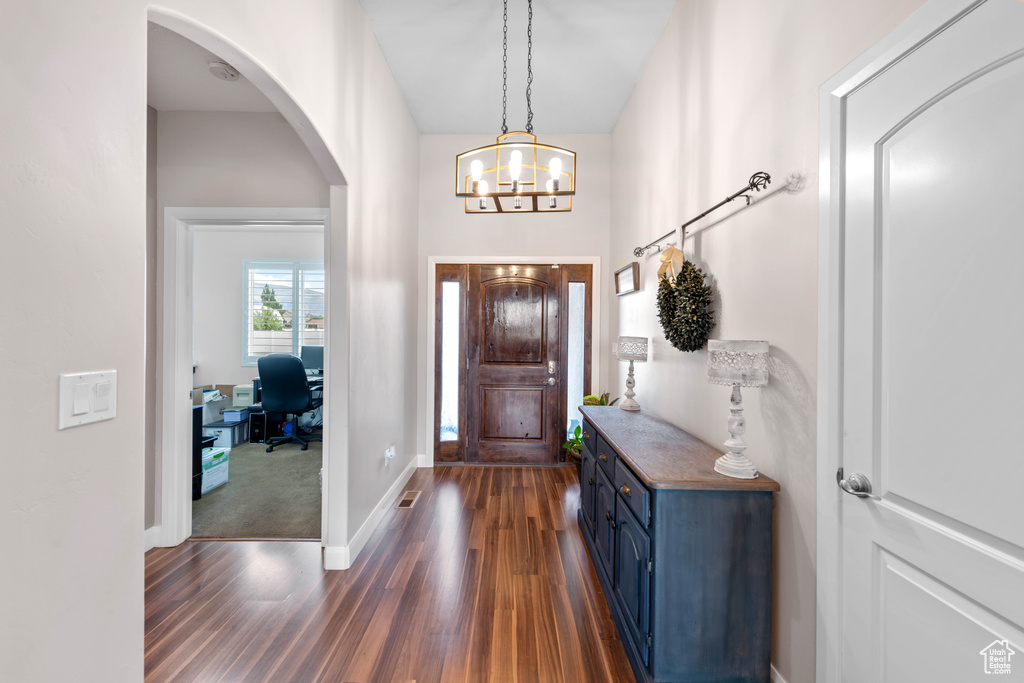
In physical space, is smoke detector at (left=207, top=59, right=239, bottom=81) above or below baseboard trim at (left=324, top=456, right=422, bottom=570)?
above

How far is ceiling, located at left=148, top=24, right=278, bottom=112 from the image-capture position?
7.40 feet

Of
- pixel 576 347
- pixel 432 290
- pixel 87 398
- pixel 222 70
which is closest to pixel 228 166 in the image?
pixel 222 70

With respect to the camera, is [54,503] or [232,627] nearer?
[54,503]

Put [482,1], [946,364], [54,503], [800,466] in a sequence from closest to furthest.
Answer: [54,503]
[946,364]
[800,466]
[482,1]

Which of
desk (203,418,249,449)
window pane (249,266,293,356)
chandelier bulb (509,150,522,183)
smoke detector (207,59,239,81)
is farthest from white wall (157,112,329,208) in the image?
window pane (249,266,293,356)

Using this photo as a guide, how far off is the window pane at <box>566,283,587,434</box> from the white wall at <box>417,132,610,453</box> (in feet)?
0.48

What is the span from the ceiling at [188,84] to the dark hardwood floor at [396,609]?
2.70m

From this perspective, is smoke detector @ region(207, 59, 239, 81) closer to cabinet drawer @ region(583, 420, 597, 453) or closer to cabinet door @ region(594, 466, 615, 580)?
cabinet drawer @ region(583, 420, 597, 453)

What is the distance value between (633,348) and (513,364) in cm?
162

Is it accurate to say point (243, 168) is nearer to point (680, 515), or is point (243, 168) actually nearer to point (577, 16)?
point (577, 16)

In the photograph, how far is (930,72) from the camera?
1.07 metres

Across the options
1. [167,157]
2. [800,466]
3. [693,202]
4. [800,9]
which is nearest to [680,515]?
[800,466]

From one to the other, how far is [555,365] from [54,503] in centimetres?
378

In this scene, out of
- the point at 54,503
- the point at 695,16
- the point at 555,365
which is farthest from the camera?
the point at 555,365
